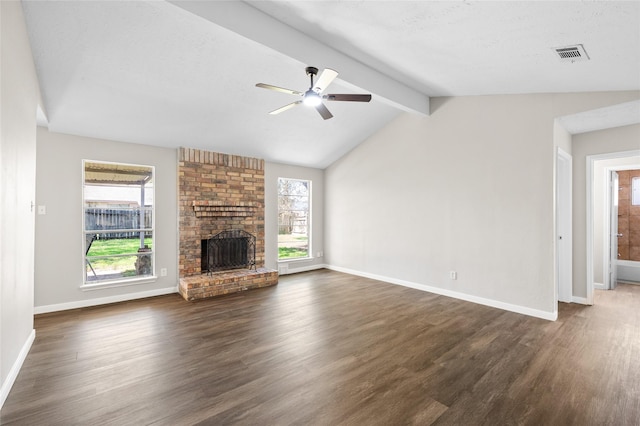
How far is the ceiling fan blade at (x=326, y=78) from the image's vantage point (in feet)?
8.69

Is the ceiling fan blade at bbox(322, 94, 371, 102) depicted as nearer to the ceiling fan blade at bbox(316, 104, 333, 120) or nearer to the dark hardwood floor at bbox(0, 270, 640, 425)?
the ceiling fan blade at bbox(316, 104, 333, 120)

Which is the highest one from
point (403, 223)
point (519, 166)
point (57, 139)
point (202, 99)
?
point (202, 99)

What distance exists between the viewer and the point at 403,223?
18.0 ft

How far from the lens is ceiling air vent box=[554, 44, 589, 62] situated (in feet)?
8.33

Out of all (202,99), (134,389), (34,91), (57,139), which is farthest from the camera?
(57,139)

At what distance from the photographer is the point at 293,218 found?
22.4 feet

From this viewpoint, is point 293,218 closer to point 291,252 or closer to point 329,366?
point 291,252

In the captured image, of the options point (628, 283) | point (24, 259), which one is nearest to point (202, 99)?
point (24, 259)

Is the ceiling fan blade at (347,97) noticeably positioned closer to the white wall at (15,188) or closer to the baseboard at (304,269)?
the white wall at (15,188)

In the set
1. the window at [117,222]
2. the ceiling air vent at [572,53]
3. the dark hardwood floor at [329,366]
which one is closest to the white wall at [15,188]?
the dark hardwood floor at [329,366]

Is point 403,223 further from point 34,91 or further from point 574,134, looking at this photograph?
point 34,91

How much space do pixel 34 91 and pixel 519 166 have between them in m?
5.75

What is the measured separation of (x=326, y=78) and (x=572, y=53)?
2.21 meters

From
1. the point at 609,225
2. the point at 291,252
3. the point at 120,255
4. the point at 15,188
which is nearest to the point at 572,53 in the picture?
the point at 609,225
